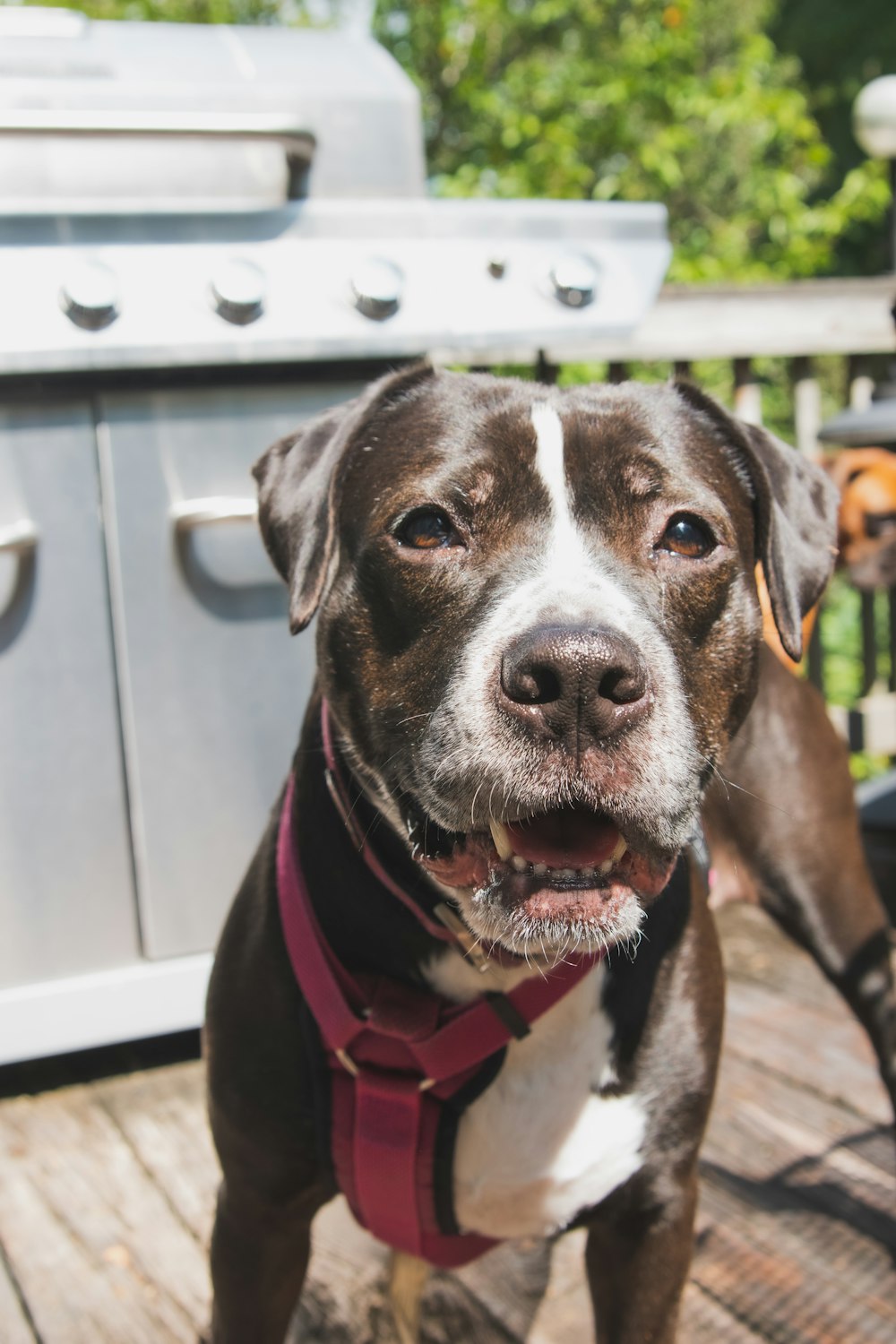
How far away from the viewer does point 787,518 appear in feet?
5.86

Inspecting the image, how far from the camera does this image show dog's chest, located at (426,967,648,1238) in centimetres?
164

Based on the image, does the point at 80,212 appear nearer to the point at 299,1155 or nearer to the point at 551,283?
the point at 551,283

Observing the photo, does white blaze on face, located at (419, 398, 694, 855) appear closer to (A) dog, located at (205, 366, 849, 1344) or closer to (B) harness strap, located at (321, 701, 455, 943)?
(A) dog, located at (205, 366, 849, 1344)

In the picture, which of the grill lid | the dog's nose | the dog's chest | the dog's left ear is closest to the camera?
the dog's nose

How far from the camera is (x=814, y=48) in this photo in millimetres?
18344

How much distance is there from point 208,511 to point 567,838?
153 cm

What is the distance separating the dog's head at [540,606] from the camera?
4.54ft

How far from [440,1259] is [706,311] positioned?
2.76 m

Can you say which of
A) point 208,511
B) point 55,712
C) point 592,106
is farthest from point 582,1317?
point 592,106

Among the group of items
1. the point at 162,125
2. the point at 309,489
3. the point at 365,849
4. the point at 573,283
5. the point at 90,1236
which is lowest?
the point at 90,1236

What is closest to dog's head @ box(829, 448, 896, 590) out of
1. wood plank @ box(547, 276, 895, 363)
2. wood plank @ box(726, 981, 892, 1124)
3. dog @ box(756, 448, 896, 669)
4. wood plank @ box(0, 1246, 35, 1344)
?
dog @ box(756, 448, 896, 669)

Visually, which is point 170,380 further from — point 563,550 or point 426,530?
point 563,550

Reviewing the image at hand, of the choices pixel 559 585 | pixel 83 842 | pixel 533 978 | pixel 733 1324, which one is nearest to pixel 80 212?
pixel 83 842

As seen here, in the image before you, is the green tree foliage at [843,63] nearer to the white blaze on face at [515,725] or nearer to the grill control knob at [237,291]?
the grill control knob at [237,291]
